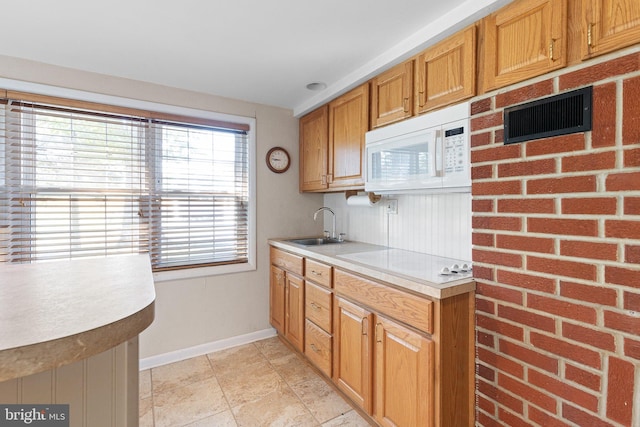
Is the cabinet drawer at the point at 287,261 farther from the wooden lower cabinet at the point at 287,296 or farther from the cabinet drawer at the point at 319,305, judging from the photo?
the cabinet drawer at the point at 319,305

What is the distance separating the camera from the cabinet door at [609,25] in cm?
99

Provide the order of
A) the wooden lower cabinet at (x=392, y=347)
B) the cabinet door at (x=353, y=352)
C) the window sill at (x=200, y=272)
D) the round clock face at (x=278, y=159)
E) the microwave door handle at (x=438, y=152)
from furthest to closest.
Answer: the round clock face at (x=278, y=159) → the window sill at (x=200, y=272) → the cabinet door at (x=353, y=352) → the microwave door handle at (x=438, y=152) → the wooden lower cabinet at (x=392, y=347)

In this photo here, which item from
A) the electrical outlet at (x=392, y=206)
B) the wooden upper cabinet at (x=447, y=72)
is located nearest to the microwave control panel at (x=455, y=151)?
the wooden upper cabinet at (x=447, y=72)

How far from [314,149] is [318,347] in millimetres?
1707

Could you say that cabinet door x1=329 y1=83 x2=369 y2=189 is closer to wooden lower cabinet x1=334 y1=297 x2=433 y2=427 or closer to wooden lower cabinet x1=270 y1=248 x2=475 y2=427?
wooden lower cabinet x1=270 y1=248 x2=475 y2=427

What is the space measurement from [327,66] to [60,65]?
1889mm

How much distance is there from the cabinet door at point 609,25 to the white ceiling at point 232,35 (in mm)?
376

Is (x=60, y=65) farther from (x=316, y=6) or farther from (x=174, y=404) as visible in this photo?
(x=174, y=404)

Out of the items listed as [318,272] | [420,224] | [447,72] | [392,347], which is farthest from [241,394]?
[447,72]

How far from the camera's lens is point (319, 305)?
217cm

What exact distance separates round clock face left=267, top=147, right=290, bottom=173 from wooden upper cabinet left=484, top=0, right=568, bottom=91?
1982 millimetres

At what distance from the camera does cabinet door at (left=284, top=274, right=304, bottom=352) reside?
7.88ft

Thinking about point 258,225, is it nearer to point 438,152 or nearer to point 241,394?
point 241,394

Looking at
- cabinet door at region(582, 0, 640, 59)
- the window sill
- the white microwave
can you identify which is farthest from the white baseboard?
cabinet door at region(582, 0, 640, 59)
